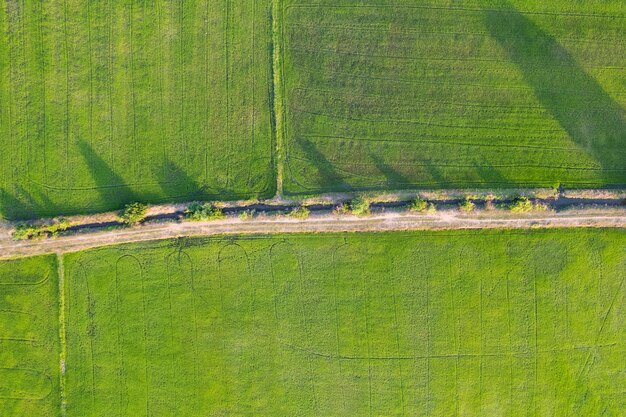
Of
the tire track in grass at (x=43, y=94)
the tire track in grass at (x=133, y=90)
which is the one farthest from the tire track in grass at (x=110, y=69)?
the tire track in grass at (x=43, y=94)

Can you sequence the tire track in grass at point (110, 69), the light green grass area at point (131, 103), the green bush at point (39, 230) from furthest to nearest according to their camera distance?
the tire track in grass at point (110, 69) → the light green grass area at point (131, 103) → the green bush at point (39, 230)

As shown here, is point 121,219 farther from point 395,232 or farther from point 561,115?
point 561,115

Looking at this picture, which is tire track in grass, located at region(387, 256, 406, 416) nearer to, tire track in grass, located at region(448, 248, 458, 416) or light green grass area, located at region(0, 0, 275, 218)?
tire track in grass, located at region(448, 248, 458, 416)

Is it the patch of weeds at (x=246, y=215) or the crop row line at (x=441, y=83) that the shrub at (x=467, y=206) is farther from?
the patch of weeds at (x=246, y=215)

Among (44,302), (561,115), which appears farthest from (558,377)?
(44,302)

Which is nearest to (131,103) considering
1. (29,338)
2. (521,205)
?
(29,338)

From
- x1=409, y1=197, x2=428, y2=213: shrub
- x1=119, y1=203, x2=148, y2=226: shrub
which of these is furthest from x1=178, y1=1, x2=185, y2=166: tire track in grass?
x1=409, y1=197, x2=428, y2=213: shrub

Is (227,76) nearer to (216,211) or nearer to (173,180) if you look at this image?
(173,180)
